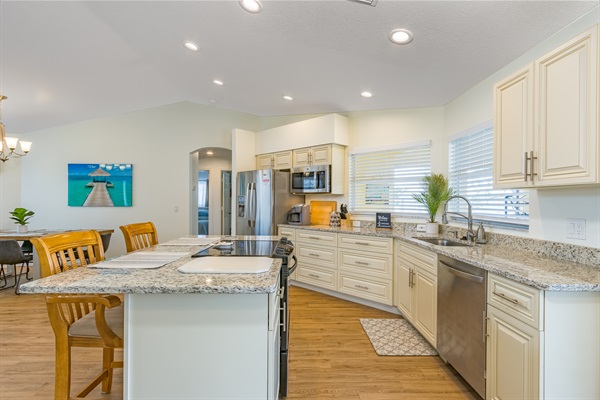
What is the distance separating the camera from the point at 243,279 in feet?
4.35

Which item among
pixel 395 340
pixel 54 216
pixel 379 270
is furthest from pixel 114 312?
pixel 54 216

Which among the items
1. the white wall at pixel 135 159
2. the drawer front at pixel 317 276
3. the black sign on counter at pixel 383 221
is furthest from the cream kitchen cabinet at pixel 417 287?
the white wall at pixel 135 159

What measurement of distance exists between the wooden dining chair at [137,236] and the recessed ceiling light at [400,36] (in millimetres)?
2518

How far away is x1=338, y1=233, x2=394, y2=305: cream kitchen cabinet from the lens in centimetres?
331

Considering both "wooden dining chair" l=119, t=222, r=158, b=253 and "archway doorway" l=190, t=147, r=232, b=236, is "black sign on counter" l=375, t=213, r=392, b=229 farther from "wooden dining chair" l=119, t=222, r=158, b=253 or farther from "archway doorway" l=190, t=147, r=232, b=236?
"archway doorway" l=190, t=147, r=232, b=236

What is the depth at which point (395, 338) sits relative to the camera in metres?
2.74

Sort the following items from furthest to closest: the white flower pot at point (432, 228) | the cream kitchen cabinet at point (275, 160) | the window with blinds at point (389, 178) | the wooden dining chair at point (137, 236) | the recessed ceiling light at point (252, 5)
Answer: the cream kitchen cabinet at point (275, 160) < the window with blinds at point (389, 178) < the white flower pot at point (432, 228) < the wooden dining chair at point (137, 236) < the recessed ceiling light at point (252, 5)

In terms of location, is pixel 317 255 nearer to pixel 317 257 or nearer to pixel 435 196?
pixel 317 257

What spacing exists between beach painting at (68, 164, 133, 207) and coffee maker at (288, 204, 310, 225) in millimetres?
3036

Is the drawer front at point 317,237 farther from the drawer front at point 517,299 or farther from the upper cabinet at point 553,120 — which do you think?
the drawer front at point 517,299

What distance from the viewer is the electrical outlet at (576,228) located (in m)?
1.82

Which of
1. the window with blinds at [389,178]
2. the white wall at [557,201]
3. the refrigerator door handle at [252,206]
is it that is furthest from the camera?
the refrigerator door handle at [252,206]

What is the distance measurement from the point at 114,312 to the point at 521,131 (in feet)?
8.83

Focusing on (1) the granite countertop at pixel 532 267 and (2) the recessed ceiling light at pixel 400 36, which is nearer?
(1) the granite countertop at pixel 532 267
